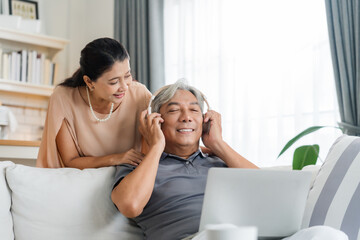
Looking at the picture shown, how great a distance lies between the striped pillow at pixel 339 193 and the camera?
55.2 inches

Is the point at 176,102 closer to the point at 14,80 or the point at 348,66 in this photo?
the point at 348,66

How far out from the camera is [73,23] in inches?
163

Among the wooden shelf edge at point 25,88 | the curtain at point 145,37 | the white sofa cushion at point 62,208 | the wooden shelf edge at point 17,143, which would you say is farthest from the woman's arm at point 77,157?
the wooden shelf edge at point 25,88

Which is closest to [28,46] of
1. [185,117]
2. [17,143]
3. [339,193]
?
[17,143]

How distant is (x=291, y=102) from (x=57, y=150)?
137cm

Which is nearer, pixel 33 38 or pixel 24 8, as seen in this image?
pixel 33 38

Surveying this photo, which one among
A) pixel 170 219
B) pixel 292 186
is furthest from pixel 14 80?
pixel 292 186

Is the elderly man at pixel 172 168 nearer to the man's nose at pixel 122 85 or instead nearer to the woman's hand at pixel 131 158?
the woman's hand at pixel 131 158

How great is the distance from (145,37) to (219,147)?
1.87 metres

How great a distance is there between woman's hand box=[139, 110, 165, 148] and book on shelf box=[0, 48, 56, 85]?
214cm

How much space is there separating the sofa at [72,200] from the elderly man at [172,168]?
9 cm

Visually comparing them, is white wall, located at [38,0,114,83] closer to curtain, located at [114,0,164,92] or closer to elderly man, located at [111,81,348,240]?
curtain, located at [114,0,164,92]

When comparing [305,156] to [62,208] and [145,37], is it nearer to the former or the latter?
[62,208]

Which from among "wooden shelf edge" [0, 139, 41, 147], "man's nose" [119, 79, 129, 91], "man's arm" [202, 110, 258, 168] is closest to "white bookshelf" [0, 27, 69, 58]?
"wooden shelf edge" [0, 139, 41, 147]
